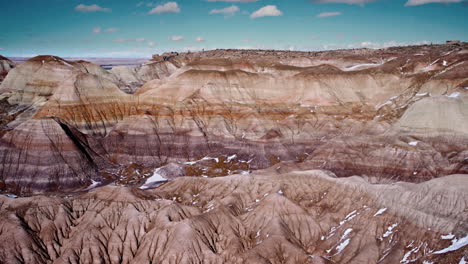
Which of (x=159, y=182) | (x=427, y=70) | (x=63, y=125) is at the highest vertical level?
(x=427, y=70)

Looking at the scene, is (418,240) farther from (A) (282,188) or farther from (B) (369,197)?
(A) (282,188)

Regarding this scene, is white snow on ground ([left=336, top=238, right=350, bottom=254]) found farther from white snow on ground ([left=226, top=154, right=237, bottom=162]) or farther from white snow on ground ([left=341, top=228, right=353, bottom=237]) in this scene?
white snow on ground ([left=226, top=154, right=237, bottom=162])

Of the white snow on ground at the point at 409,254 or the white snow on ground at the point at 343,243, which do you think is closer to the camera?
the white snow on ground at the point at 409,254

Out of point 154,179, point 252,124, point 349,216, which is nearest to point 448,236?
point 349,216

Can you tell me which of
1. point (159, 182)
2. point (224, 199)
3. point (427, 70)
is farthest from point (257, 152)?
point (427, 70)

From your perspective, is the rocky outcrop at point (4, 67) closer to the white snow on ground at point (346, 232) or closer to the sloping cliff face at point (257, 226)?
the sloping cliff face at point (257, 226)

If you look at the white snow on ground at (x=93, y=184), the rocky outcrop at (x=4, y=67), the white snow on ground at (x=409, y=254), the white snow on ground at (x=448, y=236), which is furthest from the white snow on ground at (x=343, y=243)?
the rocky outcrop at (x=4, y=67)
